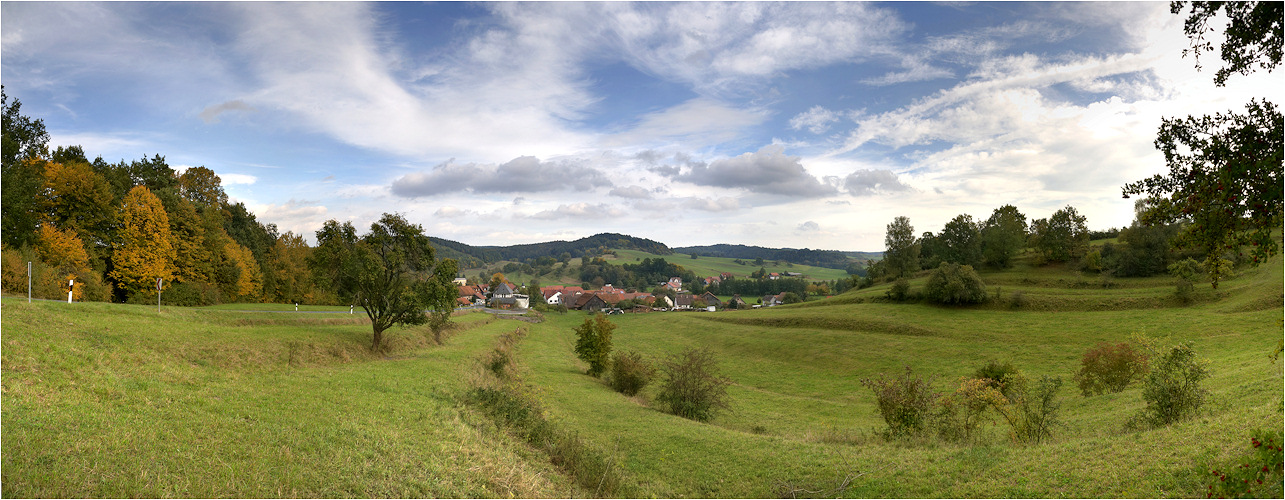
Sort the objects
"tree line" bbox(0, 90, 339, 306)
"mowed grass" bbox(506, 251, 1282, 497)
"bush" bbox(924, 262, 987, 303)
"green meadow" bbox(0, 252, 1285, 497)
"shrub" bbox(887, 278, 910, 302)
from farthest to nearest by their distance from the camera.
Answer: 1. "shrub" bbox(887, 278, 910, 302)
2. "bush" bbox(924, 262, 987, 303)
3. "tree line" bbox(0, 90, 339, 306)
4. "mowed grass" bbox(506, 251, 1282, 497)
5. "green meadow" bbox(0, 252, 1285, 497)

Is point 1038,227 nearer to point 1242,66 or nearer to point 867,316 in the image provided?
point 867,316

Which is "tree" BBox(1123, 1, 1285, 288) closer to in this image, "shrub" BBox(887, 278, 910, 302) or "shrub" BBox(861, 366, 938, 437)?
"shrub" BBox(861, 366, 938, 437)

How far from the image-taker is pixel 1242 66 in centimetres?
1003

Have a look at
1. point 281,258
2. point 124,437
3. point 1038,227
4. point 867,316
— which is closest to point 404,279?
point 124,437

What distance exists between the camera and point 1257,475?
920 centimetres

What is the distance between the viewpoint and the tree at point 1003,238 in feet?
260

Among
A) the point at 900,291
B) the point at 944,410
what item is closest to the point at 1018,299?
the point at 900,291

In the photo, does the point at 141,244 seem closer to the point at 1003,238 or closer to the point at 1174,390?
the point at 1174,390

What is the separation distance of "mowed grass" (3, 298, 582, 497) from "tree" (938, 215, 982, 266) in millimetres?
83860

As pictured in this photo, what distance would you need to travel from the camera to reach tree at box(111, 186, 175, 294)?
42.2 metres

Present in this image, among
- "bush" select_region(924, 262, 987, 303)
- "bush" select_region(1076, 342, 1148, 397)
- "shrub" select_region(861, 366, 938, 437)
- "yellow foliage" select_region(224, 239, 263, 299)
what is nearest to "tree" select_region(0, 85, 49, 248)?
"yellow foliage" select_region(224, 239, 263, 299)

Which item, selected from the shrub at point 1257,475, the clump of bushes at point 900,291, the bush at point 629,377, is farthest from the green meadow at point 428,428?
the clump of bushes at point 900,291

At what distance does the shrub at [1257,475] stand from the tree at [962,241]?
82811mm

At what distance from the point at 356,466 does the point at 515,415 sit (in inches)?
338
